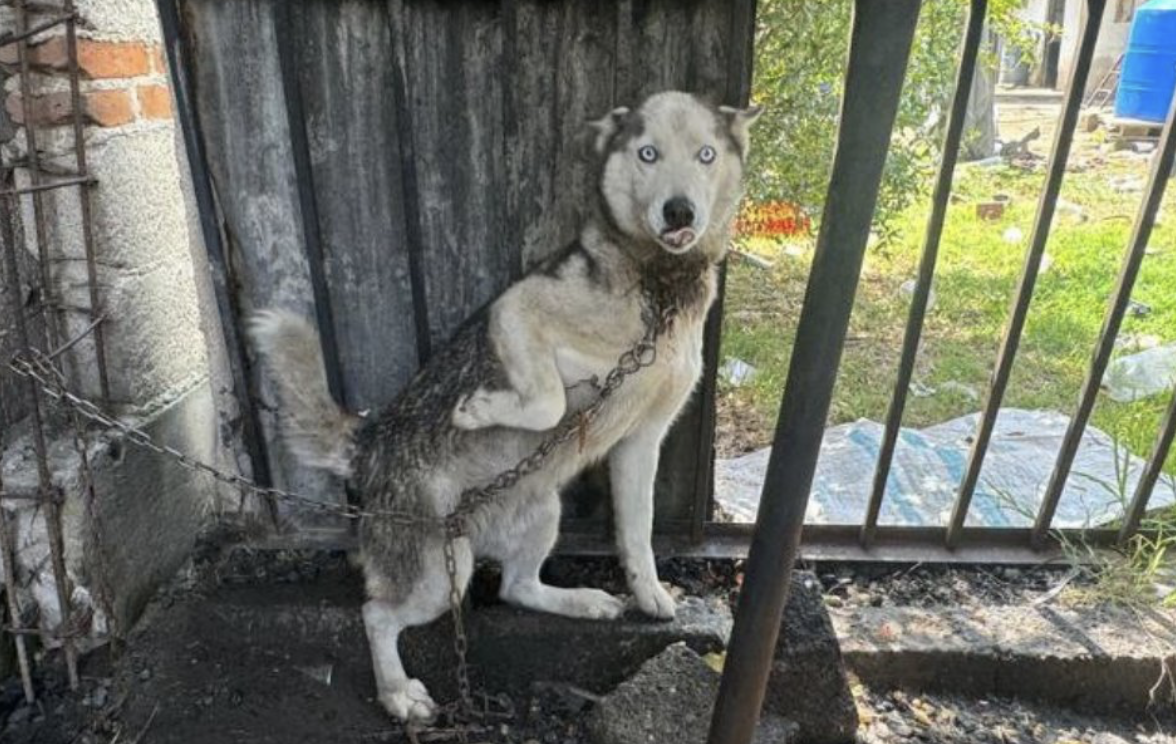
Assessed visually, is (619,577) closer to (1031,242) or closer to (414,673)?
(414,673)

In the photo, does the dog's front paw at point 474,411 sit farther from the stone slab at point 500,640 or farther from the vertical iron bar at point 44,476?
the vertical iron bar at point 44,476

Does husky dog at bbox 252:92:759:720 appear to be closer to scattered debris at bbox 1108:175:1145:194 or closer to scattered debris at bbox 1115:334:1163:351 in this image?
scattered debris at bbox 1115:334:1163:351

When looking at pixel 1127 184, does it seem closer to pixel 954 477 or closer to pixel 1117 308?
pixel 954 477

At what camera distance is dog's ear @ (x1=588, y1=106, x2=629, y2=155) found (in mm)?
2260

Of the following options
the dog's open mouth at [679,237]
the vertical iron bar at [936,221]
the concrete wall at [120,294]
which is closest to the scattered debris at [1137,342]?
the vertical iron bar at [936,221]

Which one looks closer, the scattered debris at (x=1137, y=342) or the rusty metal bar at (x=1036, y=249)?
the rusty metal bar at (x=1036, y=249)

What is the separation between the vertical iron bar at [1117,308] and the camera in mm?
2521

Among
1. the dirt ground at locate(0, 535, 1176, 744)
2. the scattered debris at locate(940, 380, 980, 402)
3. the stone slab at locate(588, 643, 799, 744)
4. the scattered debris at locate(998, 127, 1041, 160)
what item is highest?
the scattered debris at locate(998, 127, 1041, 160)

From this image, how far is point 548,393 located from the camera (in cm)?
238

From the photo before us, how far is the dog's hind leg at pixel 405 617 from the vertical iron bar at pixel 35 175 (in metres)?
1.16

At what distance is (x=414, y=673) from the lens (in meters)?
2.79

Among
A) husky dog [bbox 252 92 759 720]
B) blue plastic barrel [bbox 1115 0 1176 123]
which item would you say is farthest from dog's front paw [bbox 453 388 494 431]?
blue plastic barrel [bbox 1115 0 1176 123]

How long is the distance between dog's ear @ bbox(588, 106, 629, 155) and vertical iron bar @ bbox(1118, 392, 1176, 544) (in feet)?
6.42

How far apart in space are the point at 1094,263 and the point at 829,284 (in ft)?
16.6
